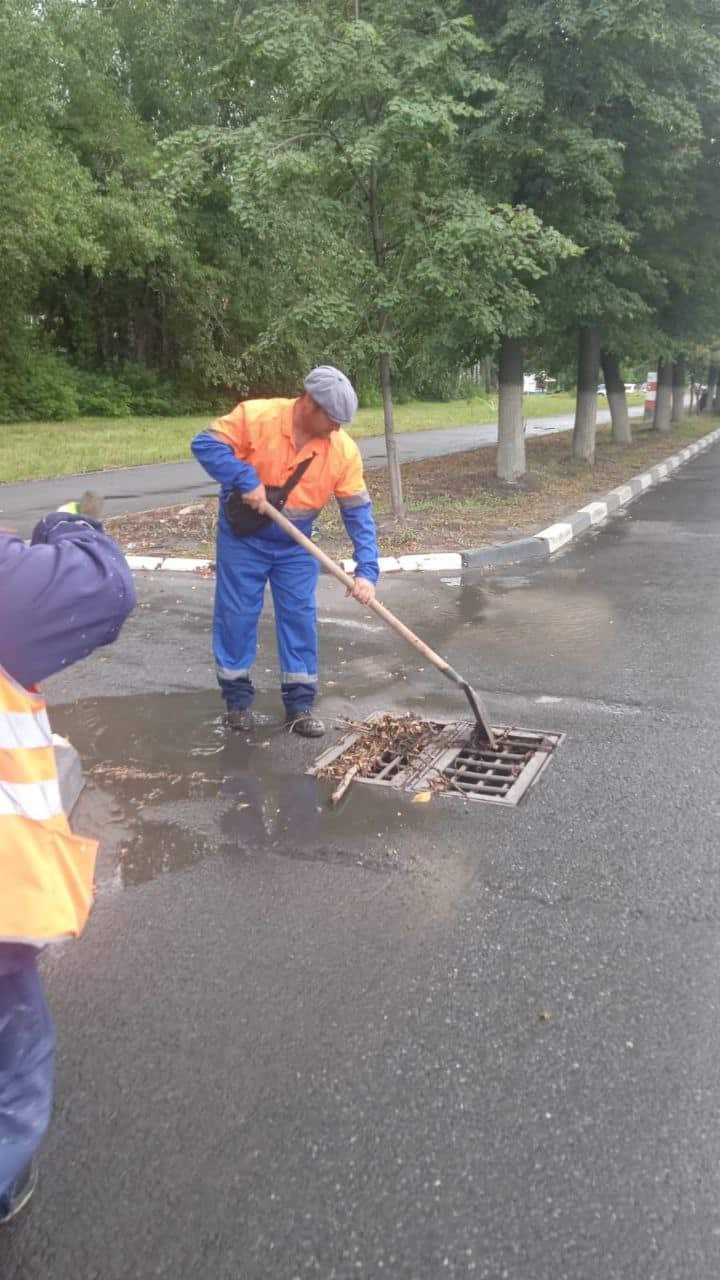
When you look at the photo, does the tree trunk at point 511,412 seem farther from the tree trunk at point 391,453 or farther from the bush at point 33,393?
the bush at point 33,393

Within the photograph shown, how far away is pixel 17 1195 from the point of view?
1.99 metres

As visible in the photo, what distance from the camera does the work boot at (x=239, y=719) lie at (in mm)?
4703

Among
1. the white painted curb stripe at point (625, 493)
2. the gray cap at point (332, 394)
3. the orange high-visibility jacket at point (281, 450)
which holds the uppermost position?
the gray cap at point (332, 394)

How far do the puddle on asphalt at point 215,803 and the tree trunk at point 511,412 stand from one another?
8610 millimetres

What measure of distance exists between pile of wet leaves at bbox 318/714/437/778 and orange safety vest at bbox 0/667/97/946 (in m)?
2.45

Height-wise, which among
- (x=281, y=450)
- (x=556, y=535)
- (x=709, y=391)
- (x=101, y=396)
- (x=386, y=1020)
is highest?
(x=281, y=450)

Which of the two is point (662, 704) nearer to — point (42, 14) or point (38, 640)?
point (38, 640)

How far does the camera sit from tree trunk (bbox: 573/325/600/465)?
15438mm

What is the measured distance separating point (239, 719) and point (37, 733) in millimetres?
3030

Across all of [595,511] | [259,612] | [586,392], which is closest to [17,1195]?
[259,612]

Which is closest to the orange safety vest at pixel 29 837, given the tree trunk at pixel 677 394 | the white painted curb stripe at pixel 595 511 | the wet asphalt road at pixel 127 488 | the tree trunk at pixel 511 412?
the wet asphalt road at pixel 127 488

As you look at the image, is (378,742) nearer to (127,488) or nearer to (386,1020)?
(386,1020)

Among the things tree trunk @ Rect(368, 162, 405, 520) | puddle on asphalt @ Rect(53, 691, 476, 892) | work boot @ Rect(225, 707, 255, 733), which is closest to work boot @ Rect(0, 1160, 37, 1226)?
puddle on asphalt @ Rect(53, 691, 476, 892)

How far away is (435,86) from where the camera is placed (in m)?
8.47
